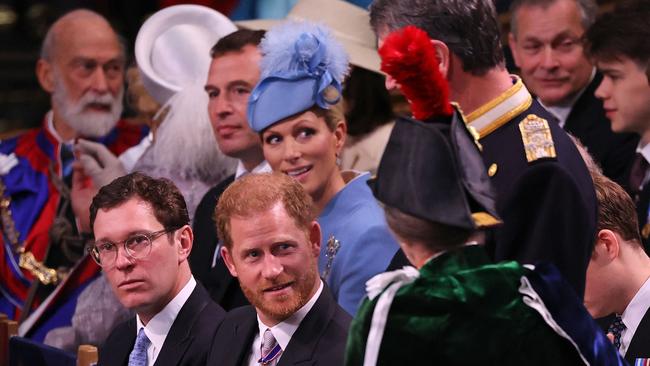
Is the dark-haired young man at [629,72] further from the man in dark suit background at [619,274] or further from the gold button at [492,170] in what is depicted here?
the gold button at [492,170]

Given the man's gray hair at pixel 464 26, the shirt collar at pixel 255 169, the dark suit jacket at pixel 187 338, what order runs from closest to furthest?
the man's gray hair at pixel 464 26 → the dark suit jacket at pixel 187 338 → the shirt collar at pixel 255 169

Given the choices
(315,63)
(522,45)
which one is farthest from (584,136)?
(315,63)

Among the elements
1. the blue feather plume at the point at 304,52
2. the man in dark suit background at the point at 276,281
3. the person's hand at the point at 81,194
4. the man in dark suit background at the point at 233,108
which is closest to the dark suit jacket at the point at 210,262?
the man in dark suit background at the point at 233,108

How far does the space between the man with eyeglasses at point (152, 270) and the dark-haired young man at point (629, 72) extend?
1.47 metres

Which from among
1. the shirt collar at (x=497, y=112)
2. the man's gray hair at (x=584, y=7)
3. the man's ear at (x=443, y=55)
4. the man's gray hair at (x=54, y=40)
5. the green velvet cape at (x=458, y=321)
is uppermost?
the man's gray hair at (x=54, y=40)

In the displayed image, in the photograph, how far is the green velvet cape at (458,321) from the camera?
7.38 feet

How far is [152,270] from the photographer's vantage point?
338cm

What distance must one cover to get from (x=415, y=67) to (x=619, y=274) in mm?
1076

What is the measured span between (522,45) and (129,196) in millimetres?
1900

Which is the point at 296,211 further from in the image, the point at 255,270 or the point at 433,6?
the point at 433,6

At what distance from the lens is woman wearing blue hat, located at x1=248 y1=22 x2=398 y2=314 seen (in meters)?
3.82

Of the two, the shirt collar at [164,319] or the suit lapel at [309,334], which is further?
the shirt collar at [164,319]

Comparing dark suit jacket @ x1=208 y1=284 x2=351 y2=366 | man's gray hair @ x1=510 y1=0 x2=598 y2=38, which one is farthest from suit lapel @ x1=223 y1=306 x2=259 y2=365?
man's gray hair @ x1=510 y1=0 x2=598 y2=38

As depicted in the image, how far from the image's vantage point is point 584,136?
4609 mm
